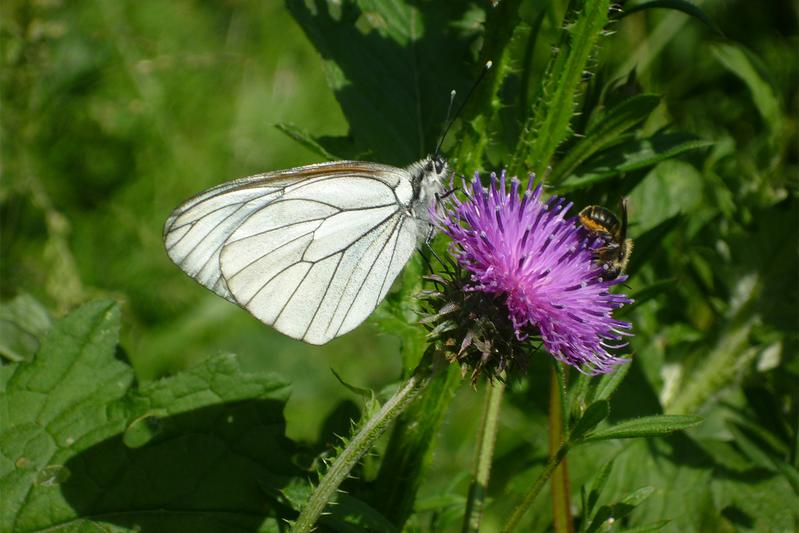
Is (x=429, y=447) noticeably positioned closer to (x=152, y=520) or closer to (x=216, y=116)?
(x=152, y=520)

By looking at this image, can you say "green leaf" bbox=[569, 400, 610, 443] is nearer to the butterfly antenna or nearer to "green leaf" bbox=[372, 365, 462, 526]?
"green leaf" bbox=[372, 365, 462, 526]

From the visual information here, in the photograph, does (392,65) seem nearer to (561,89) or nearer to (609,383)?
(561,89)

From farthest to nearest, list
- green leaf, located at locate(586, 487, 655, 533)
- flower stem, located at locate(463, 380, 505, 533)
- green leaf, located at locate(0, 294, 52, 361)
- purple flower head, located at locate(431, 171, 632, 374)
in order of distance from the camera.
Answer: green leaf, located at locate(0, 294, 52, 361), flower stem, located at locate(463, 380, 505, 533), purple flower head, located at locate(431, 171, 632, 374), green leaf, located at locate(586, 487, 655, 533)

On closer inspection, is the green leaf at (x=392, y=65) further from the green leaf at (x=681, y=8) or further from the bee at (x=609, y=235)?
the bee at (x=609, y=235)

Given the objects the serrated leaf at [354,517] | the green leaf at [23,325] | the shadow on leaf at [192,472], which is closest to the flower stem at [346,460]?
the serrated leaf at [354,517]

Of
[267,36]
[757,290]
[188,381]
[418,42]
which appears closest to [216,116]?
[267,36]

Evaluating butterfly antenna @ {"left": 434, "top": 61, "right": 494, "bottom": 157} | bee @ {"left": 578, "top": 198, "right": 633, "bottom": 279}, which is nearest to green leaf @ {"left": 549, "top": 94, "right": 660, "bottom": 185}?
bee @ {"left": 578, "top": 198, "right": 633, "bottom": 279}

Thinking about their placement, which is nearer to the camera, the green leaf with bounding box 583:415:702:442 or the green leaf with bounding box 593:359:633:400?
the green leaf with bounding box 583:415:702:442

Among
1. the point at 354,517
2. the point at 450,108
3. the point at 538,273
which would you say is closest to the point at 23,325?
the point at 354,517
